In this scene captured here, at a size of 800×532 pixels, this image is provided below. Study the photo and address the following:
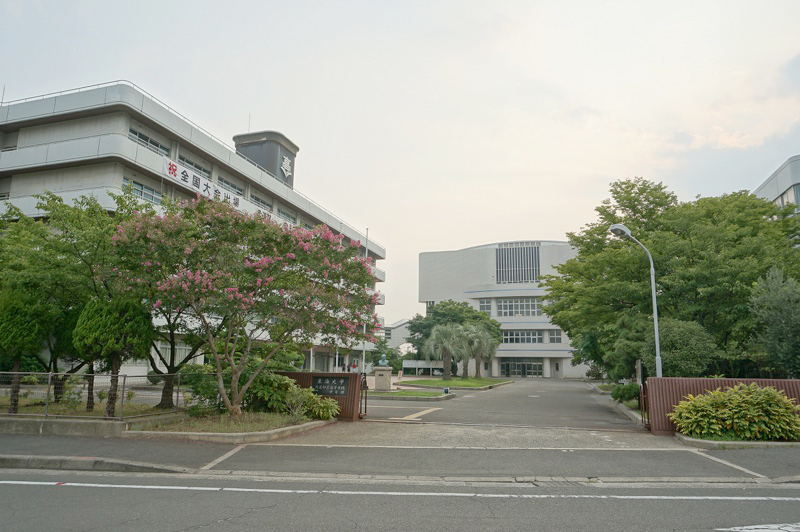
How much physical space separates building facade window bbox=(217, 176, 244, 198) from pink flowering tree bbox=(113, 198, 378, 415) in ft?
85.2

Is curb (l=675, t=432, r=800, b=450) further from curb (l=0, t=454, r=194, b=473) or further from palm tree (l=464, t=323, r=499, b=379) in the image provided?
palm tree (l=464, t=323, r=499, b=379)

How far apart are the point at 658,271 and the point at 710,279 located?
1.95 metres

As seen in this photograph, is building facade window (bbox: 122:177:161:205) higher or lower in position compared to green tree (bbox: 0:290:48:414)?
higher

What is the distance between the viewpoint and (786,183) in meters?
41.3

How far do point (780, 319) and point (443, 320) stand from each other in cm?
5619

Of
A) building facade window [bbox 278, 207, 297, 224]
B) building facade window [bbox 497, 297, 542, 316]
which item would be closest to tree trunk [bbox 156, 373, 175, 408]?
building facade window [bbox 278, 207, 297, 224]

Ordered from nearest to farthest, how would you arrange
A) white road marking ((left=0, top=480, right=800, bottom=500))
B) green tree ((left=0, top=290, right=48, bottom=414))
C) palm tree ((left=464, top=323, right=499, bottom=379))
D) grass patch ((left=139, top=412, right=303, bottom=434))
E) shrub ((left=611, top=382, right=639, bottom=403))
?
white road marking ((left=0, top=480, right=800, bottom=500)) → grass patch ((left=139, top=412, right=303, bottom=434)) → green tree ((left=0, top=290, right=48, bottom=414)) → shrub ((left=611, top=382, right=639, bottom=403)) → palm tree ((left=464, top=323, right=499, bottom=379))

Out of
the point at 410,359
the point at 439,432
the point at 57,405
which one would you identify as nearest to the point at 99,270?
the point at 57,405

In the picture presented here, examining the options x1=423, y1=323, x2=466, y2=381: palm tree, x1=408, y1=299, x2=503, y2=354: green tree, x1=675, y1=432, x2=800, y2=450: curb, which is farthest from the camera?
x1=408, y1=299, x2=503, y2=354: green tree

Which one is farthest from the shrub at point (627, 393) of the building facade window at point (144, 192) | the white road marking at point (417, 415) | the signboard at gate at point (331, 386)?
the building facade window at point (144, 192)

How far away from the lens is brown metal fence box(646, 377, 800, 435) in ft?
43.7

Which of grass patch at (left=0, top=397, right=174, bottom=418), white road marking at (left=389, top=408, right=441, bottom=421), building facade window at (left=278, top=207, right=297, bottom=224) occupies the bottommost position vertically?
white road marking at (left=389, top=408, right=441, bottom=421)

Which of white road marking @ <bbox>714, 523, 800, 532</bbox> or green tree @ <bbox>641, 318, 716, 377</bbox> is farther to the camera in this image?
green tree @ <bbox>641, 318, 716, 377</bbox>

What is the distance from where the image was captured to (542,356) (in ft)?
257
